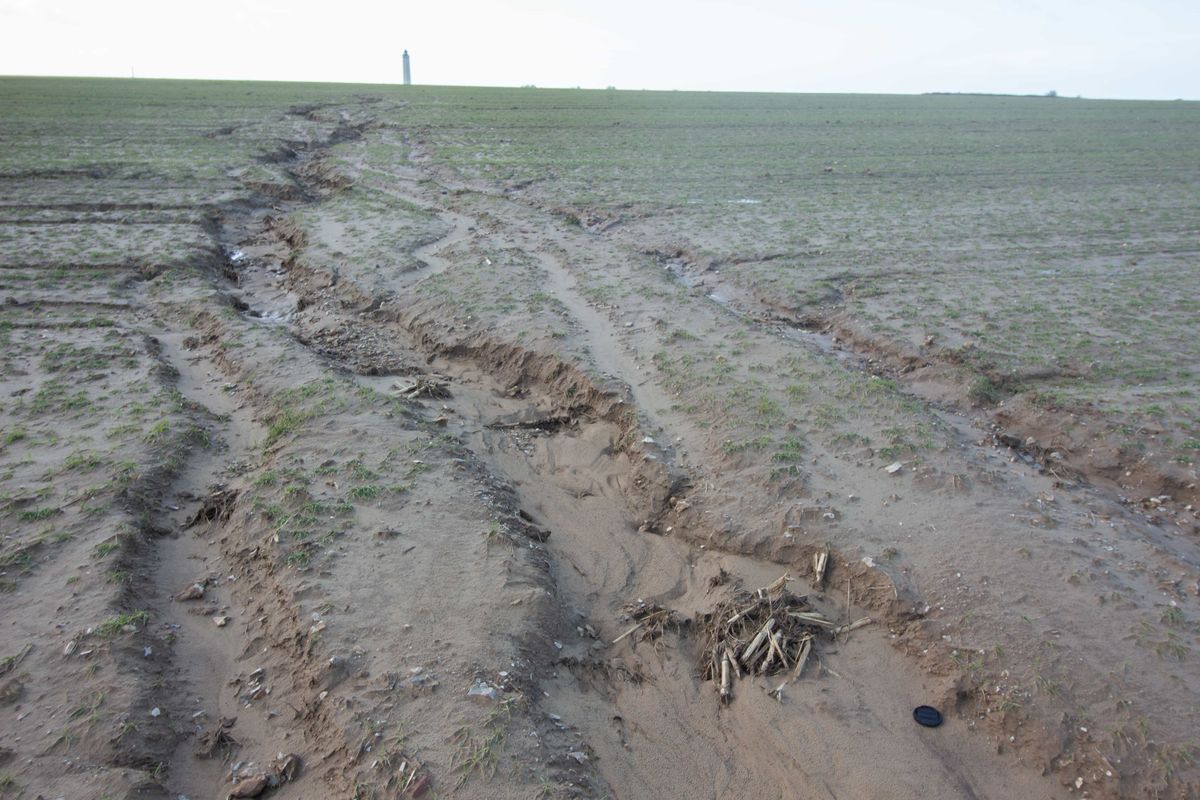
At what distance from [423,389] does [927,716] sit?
19.5 feet

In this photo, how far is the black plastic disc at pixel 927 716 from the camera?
4.74 metres

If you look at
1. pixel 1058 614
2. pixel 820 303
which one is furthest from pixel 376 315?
pixel 1058 614

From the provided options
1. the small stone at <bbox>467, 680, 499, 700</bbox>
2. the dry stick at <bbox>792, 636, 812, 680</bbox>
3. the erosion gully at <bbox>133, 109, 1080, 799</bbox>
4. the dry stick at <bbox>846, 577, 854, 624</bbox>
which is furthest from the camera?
the dry stick at <bbox>846, 577, 854, 624</bbox>

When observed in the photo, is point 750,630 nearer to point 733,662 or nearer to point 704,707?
point 733,662

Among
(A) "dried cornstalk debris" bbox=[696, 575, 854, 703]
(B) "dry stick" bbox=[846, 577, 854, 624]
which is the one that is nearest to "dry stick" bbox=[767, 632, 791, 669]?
(A) "dried cornstalk debris" bbox=[696, 575, 854, 703]

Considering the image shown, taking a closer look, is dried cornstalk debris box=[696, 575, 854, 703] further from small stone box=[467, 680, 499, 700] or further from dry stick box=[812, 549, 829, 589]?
small stone box=[467, 680, 499, 700]

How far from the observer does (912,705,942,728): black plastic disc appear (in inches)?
187

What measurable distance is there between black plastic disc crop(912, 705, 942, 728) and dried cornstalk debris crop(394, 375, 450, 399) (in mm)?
5732

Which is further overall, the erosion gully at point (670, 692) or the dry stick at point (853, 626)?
the dry stick at point (853, 626)

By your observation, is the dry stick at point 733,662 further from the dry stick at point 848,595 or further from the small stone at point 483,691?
the small stone at point 483,691

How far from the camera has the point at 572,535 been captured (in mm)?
6645

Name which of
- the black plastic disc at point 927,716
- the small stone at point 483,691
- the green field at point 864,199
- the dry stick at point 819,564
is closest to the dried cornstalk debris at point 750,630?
the dry stick at point 819,564

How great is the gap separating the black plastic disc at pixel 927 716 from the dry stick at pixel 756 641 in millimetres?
1002

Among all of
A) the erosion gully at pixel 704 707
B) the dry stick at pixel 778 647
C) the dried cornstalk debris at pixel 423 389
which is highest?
the dried cornstalk debris at pixel 423 389
